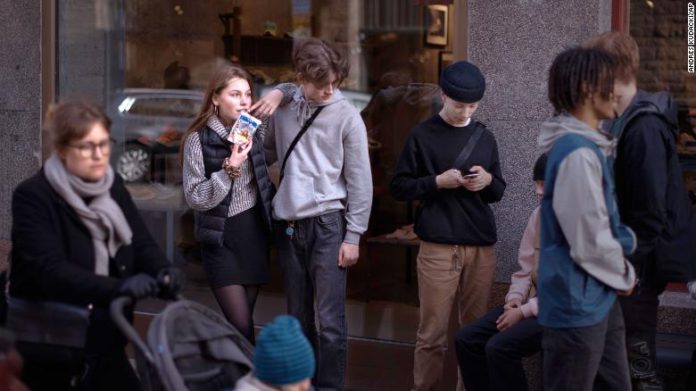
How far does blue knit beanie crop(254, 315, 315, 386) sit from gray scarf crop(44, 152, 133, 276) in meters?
0.79

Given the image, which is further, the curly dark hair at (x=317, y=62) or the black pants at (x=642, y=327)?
the curly dark hair at (x=317, y=62)

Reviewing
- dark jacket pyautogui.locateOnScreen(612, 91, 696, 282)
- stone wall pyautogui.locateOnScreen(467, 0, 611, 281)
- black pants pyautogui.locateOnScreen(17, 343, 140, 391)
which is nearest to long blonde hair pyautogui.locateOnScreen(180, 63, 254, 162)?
stone wall pyautogui.locateOnScreen(467, 0, 611, 281)

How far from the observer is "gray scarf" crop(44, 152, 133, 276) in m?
4.41

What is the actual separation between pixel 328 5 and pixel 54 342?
14.4ft

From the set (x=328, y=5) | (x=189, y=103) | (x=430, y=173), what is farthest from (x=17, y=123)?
(x=430, y=173)

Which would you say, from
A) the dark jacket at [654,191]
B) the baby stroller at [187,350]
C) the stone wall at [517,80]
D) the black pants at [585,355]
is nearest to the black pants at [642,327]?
the dark jacket at [654,191]

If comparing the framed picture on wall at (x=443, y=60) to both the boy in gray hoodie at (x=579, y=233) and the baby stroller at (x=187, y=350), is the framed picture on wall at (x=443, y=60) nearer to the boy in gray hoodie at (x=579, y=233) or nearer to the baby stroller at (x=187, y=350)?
the boy in gray hoodie at (x=579, y=233)

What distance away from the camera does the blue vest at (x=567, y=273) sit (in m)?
4.52

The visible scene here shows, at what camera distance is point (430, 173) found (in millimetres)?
6199

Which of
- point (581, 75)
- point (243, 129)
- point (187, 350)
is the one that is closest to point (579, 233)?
point (581, 75)

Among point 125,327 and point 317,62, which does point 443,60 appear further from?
point 125,327

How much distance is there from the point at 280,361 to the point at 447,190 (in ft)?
7.67

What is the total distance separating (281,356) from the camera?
405 cm

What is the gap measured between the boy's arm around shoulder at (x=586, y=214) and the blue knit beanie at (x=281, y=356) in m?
1.13
